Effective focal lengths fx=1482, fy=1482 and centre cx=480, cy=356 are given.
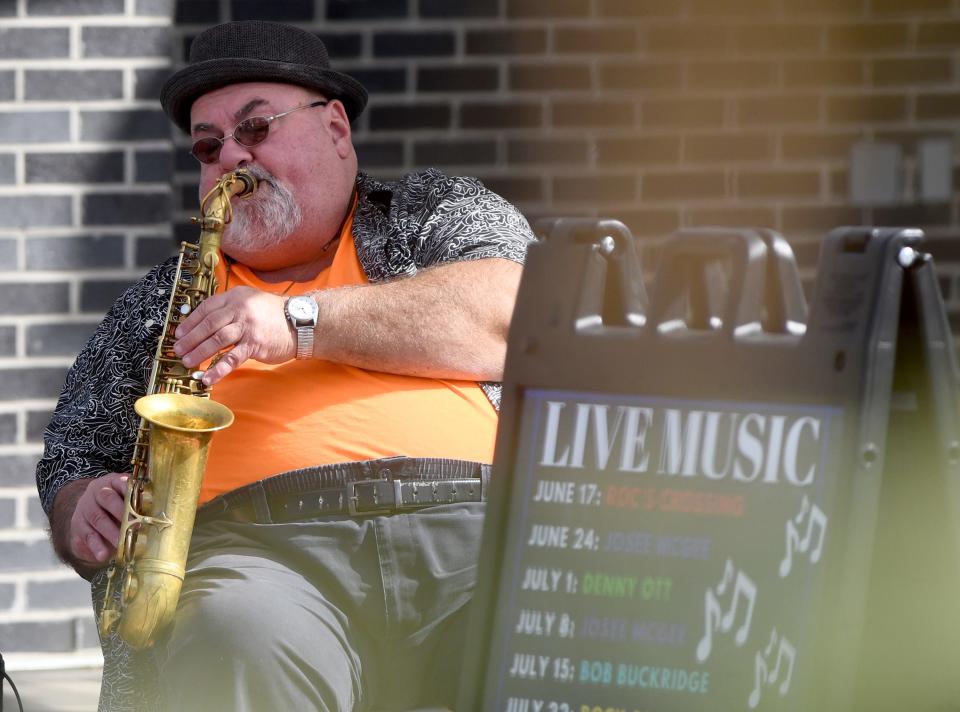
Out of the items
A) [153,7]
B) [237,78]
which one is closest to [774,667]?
[237,78]

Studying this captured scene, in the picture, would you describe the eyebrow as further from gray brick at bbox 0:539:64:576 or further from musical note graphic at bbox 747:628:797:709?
musical note graphic at bbox 747:628:797:709

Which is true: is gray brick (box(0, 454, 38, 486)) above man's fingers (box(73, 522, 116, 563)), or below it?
below

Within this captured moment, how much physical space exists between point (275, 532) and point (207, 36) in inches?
46.3

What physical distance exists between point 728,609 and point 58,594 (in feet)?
9.02

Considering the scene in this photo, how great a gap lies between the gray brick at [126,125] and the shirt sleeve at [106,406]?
1.12m

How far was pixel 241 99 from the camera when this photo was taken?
3201 millimetres

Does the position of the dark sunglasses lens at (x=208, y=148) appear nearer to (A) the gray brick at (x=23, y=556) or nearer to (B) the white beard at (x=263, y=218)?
(B) the white beard at (x=263, y=218)

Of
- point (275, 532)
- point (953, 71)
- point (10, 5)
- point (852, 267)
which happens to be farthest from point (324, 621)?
point (953, 71)

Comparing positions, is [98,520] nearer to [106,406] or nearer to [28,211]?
[106,406]

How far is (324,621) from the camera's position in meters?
2.57

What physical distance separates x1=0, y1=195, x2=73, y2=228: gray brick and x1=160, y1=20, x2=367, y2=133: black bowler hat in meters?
0.85

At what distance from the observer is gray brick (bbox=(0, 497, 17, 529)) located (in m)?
4.05

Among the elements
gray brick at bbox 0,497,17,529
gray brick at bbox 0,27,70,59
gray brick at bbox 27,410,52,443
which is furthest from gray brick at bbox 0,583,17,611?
gray brick at bbox 0,27,70,59

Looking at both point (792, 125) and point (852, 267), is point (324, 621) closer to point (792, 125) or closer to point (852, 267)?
point (852, 267)
